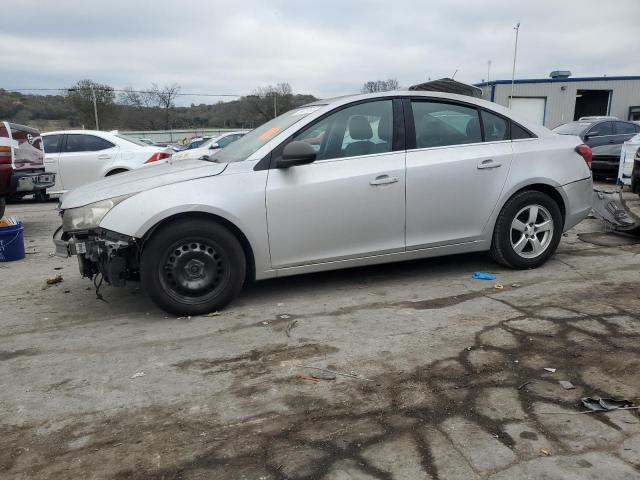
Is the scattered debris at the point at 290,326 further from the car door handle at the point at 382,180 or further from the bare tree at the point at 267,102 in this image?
the bare tree at the point at 267,102

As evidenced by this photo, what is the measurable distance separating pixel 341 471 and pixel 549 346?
186 centimetres

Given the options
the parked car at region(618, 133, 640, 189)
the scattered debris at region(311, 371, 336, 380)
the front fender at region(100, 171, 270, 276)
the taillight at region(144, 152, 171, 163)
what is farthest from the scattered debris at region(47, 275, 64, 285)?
the parked car at region(618, 133, 640, 189)

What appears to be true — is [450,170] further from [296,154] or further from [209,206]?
[209,206]

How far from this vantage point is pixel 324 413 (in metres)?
2.65

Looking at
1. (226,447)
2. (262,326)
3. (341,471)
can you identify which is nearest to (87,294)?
(262,326)

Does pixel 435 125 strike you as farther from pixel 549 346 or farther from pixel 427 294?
pixel 549 346

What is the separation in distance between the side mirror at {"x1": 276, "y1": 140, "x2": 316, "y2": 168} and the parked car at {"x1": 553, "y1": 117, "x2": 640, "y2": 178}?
10.6 meters

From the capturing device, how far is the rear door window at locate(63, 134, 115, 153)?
11.0 m

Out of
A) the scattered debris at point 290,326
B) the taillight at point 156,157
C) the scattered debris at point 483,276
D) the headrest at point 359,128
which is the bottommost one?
the scattered debris at point 290,326

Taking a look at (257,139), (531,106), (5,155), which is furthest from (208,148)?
(531,106)

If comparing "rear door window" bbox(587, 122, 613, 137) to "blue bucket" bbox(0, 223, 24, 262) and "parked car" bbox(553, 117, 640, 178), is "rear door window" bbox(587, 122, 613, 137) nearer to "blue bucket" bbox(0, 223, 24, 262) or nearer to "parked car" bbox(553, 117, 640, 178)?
"parked car" bbox(553, 117, 640, 178)

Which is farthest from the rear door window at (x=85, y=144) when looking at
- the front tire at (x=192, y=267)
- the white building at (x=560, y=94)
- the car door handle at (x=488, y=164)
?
the white building at (x=560, y=94)

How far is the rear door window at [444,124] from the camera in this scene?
466 cm

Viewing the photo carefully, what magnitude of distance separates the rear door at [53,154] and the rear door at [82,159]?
72mm
